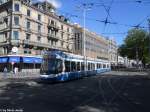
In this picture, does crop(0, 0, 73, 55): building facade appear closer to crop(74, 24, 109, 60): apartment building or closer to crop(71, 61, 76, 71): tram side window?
crop(74, 24, 109, 60): apartment building

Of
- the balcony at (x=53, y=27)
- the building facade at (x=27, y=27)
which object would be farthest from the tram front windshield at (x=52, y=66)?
the balcony at (x=53, y=27)

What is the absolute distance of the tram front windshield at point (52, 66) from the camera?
23.7m

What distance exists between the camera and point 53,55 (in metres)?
24.2

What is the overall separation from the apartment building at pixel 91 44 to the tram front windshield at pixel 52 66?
48706 mm

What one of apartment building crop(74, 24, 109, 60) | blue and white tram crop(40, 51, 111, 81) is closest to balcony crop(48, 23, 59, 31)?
apartment building crop(74, 24, 109, 60)

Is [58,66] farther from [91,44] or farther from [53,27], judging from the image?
[91,44]

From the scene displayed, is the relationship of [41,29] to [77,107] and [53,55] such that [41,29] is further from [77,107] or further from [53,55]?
[77,107]

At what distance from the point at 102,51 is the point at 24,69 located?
2446 inches

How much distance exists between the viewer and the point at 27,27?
180ft

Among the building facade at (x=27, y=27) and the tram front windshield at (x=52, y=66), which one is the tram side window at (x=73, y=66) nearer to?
the tram front windshield at (x=52, y=66)

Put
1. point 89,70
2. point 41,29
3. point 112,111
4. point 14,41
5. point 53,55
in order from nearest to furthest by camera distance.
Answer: point 112,111 < point 53,55 < point 89,70 < point 14,41 < point 41,29

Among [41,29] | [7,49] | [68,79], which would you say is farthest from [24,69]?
[68,79]

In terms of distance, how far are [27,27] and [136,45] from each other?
43.4m

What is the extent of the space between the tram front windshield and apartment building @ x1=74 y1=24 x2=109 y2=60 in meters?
48.7
